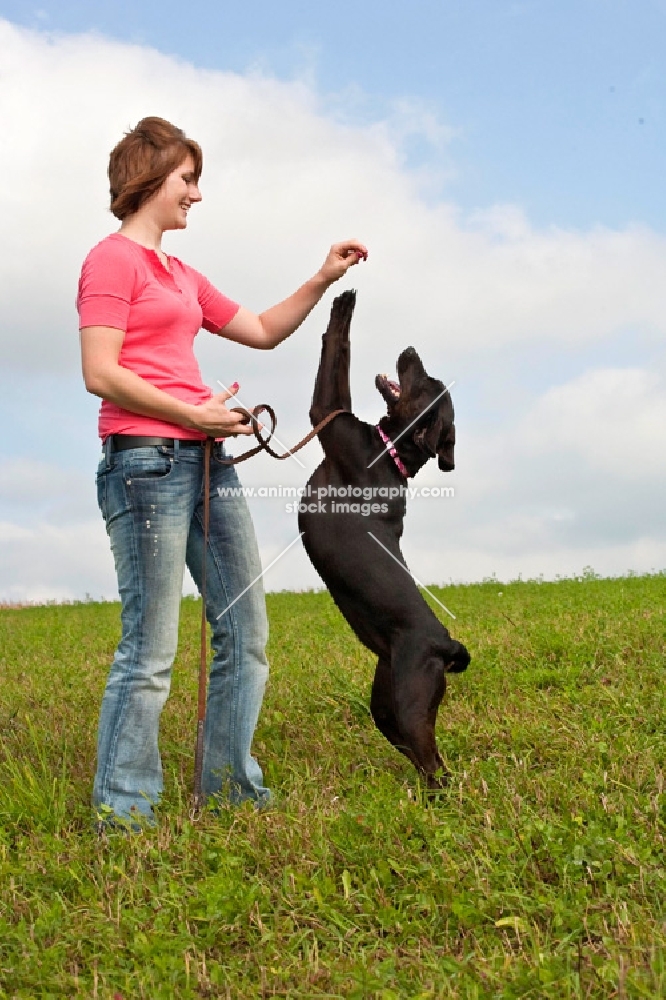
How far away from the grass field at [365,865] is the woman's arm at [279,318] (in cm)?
209

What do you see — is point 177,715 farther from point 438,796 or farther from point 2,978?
point 2,978

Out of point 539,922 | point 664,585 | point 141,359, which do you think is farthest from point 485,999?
point 664,585

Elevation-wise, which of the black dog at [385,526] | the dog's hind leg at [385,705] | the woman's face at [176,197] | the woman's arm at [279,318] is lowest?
the dog's hind leg at [385,705]

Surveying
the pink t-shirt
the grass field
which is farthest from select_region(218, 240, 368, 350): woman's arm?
the grass field

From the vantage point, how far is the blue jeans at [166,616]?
3842 millimetres

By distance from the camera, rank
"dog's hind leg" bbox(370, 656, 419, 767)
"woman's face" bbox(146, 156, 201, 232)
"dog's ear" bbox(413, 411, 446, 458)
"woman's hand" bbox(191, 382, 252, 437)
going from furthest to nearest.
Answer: "dog's hind leg" bbox(370, 656, 419, 767) < "dog's ear" bbox(413, 411, 446, 458) < "woman's face" bbox(146, 156, 201, 232) < "woman's hand" bbox(191, 382, 252, 437)

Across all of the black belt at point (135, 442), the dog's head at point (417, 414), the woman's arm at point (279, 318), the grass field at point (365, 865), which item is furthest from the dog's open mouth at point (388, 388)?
the grass field at point (365, 865)

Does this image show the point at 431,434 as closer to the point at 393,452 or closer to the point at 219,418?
the point at 393,452

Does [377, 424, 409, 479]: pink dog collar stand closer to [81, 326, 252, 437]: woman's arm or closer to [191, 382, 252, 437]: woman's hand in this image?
[191, 382, 252, 437]: woman's hand

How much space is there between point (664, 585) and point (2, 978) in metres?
9.97

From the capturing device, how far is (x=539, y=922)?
312 cm

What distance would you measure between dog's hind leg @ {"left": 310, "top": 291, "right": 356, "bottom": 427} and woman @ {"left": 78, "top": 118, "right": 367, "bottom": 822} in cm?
22

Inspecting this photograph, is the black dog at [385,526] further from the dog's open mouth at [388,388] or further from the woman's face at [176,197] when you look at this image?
the woman's face at [176,197]

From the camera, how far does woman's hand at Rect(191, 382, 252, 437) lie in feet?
12.5
